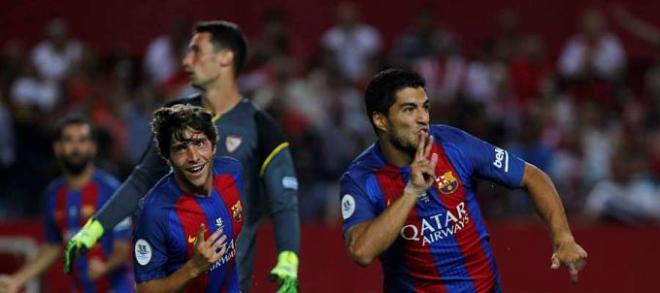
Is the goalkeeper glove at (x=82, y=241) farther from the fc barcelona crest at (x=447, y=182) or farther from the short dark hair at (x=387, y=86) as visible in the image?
the fc barcelona crest at (x=447, y=182)

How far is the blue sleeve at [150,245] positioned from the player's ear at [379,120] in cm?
121

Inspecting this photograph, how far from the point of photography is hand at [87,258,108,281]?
9.27 metres

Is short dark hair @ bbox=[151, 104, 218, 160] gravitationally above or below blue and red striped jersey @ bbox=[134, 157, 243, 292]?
above

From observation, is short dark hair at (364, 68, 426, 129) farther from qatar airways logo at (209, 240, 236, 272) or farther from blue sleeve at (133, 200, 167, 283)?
blue sleeve at (133, 200, 167, 283)

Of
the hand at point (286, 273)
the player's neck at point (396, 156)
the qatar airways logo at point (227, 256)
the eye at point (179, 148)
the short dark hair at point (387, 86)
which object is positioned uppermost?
the short dark hair at point (387, 86)

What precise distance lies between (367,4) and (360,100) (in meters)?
2.13

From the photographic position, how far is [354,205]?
668cm

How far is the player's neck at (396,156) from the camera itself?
6.83 meters

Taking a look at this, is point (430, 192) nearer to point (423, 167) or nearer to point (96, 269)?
point (423, 167)

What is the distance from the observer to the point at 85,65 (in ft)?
48.8

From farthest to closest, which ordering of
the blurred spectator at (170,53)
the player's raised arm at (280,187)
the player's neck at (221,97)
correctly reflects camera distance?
the blurred spectator at (170,53) → the player's neck at (221,97) → the player's raised arm at (280,187)

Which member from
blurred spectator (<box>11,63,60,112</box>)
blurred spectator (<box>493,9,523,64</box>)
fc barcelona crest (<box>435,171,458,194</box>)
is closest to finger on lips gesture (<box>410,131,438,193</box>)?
fc barcelona crest (<box>435,171,458,194</box>)

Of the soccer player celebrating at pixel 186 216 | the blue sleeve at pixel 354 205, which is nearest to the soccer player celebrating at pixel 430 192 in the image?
the blue sleeve at pixel 354 205

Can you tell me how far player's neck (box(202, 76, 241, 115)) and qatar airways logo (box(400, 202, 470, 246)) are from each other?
5.25 feet
